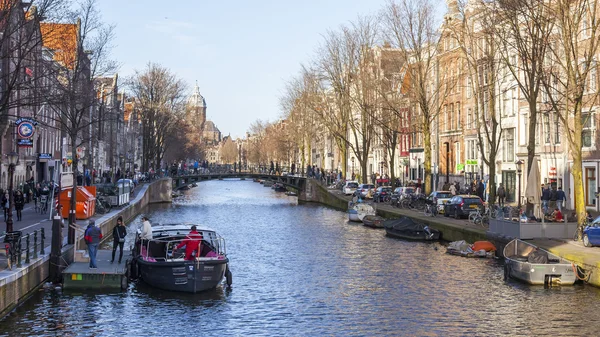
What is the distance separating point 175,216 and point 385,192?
1920 centimetres

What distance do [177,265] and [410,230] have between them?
22855mm

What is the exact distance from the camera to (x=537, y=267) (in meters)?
30.7

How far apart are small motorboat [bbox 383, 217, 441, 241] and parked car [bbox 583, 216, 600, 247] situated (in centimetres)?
1488

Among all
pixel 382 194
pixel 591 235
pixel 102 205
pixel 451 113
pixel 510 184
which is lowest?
pixel 591 235

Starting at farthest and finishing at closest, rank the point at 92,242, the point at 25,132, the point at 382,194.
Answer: the point at 382,194
the point at 25,132
the point at 92,242

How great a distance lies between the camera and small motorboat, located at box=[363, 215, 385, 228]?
6012 centimetres

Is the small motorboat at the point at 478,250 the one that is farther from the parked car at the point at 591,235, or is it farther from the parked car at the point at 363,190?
the parked car at the point at 363,190

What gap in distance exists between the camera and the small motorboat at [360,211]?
2530 inches

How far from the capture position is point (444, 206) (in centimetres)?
5612

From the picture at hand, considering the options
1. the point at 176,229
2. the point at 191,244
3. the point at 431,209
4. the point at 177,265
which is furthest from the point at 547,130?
the point at 177,265

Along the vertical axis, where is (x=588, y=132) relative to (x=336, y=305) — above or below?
above

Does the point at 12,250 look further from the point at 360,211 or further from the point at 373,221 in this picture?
the point at 360,211

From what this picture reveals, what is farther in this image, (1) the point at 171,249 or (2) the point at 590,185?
(2) the point at 590,185

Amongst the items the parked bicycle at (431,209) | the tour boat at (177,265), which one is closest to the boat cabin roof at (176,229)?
A: the tour boat at (177,265)
